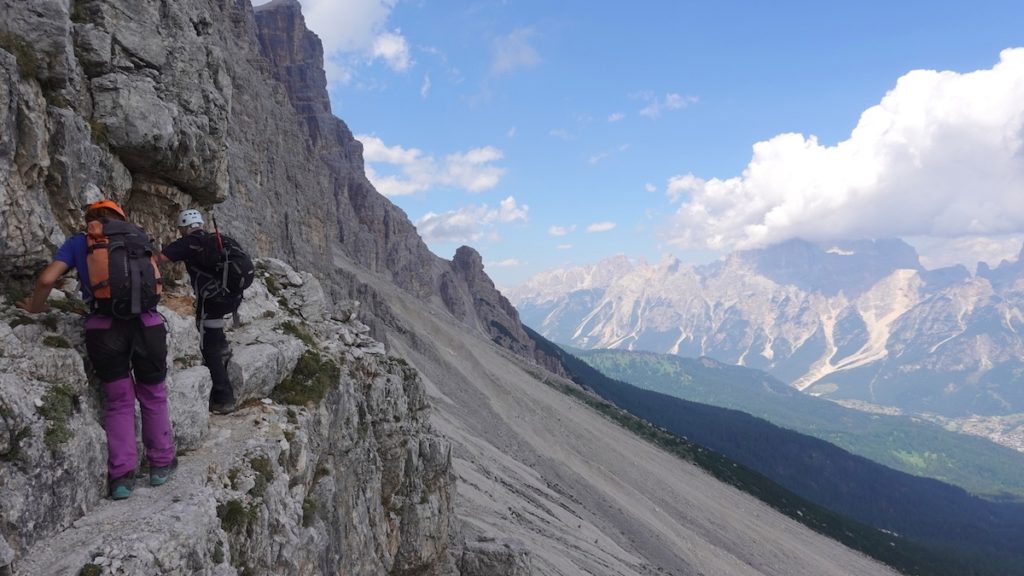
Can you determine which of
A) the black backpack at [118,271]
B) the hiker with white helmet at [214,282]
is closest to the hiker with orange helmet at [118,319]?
the black backpack at [118,271]

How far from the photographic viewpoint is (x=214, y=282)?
11.3 meters

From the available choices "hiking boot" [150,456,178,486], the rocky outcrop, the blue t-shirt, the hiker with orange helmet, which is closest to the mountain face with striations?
the rocky outcrop

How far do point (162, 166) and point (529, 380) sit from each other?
96786 mm

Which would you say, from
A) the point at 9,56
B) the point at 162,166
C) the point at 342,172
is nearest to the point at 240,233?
the point at 162,166

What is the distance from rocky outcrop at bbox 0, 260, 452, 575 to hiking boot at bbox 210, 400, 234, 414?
0.20 metres

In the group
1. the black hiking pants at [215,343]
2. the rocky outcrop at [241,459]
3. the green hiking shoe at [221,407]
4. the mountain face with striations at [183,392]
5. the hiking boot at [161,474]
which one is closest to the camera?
the rocky outcrop at [241,459]

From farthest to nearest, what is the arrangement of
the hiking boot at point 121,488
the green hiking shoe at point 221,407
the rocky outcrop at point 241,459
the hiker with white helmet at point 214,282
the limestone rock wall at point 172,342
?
the green hiking shoe at point 221,407 < the hiker with white helmet at point 214,282 < the hiking boot at point 121,488 < the limestone rock wall at point 172,342 < the rocky outcrop at point 241,459

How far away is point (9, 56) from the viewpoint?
9086 mm

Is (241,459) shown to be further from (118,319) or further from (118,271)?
(118,271)

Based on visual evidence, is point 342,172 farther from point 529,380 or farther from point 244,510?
point 244,510

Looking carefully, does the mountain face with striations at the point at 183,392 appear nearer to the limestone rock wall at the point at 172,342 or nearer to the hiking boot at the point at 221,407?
the limestone rock wall at the point at 172,342

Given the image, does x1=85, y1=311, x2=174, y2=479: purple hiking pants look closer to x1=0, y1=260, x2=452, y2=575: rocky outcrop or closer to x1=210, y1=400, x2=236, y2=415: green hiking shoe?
x1=0, y1=260, x2=452, y2=575: rocky outcrop

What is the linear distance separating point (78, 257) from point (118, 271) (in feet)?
2.19

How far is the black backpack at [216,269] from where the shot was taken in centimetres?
1123
